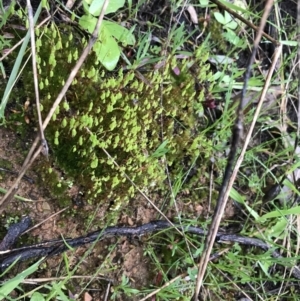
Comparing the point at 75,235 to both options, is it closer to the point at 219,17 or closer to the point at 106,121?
the point at 106,121

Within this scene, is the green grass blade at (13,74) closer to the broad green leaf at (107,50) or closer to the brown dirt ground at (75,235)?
the brown dirt ground at (75,235)

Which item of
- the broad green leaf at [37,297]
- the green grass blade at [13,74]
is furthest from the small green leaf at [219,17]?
the broad green leaf at [37,297]

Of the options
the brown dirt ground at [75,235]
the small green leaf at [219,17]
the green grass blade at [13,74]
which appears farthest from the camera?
the small green leaf at [219,17]

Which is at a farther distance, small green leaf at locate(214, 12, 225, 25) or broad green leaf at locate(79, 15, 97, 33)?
small green leaf at locate(214, 12, 225, 25)

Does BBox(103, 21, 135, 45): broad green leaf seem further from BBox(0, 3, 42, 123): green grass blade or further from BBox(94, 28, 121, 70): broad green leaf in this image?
BBox(0, 3, 42, 123): green grass blade

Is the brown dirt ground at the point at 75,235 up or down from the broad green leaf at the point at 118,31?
down

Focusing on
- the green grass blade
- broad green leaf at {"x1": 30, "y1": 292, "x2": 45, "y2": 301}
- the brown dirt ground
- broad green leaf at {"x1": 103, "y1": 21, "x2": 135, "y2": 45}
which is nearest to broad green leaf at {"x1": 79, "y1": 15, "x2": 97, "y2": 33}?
broad green leaf at {"x1": 103, "y1": 21, "x2": 135, "y2": 45}

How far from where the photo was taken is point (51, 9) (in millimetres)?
1911

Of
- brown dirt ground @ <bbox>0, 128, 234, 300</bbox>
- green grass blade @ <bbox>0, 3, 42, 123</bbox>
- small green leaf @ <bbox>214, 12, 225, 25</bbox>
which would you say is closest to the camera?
green grass blade @ <bbox>0, 3, 42, 123</bbox>

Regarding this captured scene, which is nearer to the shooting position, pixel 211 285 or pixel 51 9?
pixel 51 9

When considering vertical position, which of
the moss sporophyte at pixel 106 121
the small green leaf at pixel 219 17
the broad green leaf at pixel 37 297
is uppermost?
the small green leaf at pixel 219 17

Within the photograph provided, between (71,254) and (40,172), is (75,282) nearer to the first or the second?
(71,254)

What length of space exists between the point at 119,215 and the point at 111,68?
647mm

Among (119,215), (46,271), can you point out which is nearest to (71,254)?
(46,271)
